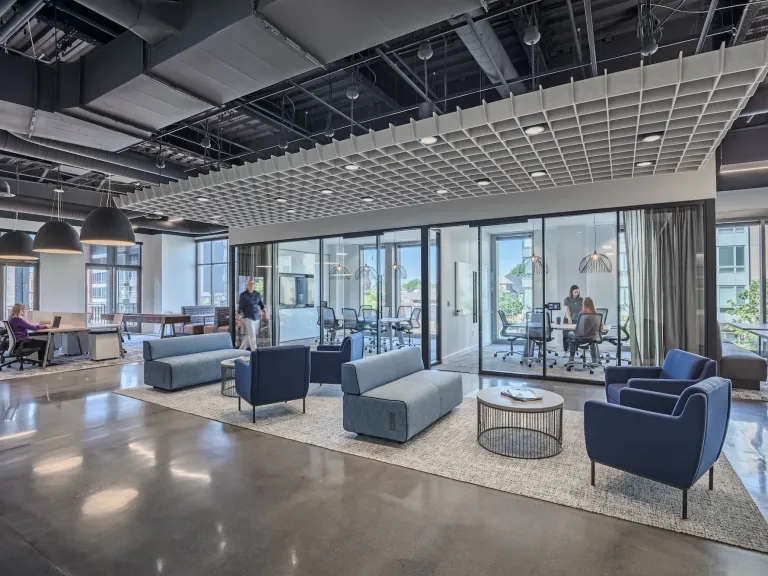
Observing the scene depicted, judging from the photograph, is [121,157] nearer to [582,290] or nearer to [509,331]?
[509,331]

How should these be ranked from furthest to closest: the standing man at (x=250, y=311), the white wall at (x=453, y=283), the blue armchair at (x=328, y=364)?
1. the white wall at (x=453, y=283)
2. the standing man at (x=250, y=311)
3. the blue armchair at (x=328, y=364)

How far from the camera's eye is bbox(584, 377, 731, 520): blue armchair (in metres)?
2.67

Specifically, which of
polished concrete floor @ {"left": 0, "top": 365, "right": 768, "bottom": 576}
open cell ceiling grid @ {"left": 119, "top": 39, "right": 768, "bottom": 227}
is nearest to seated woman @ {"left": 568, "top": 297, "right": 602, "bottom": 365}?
open cell ceiling grid @ {"left": 119, "top": 39, "right": 768, "bottom": 227}

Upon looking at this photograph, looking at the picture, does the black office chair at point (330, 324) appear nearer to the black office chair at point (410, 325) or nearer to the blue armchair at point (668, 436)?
the black office chair at point (410, 325)

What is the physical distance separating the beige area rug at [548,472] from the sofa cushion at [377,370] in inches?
21.6

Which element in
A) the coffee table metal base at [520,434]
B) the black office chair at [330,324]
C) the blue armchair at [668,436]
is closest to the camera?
the blue armchair at [668,436]

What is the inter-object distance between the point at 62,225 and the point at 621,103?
798 cm

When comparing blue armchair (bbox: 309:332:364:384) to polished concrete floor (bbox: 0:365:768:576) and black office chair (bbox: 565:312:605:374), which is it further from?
black office chair (bbox: 565:312:605:374)

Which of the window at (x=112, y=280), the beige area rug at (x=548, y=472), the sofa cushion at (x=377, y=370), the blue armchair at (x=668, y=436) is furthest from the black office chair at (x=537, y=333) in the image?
the window at (x=112, y=280)

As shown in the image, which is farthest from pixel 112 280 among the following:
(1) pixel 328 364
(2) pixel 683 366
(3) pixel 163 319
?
(2) pixel 683 366

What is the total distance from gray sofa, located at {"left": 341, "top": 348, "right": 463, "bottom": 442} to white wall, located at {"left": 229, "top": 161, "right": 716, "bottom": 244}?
11.8 ft

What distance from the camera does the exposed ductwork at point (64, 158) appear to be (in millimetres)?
5250

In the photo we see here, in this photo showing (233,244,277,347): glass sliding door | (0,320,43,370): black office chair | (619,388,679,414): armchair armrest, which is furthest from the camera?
(233,244,277,347): glass sliding door

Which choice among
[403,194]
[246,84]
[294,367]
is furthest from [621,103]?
[294,367]
